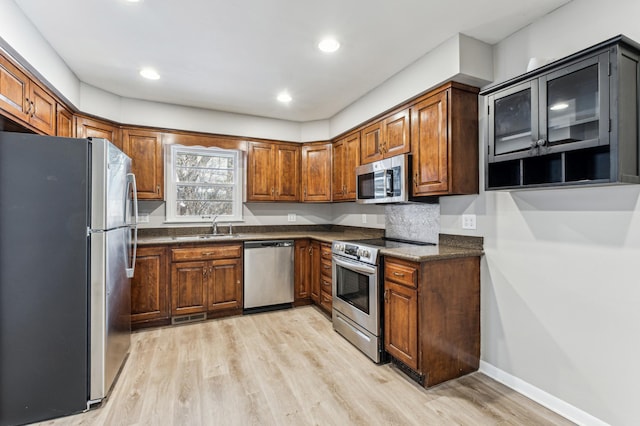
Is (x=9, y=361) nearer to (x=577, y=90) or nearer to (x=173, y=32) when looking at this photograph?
(x=173, y=32)

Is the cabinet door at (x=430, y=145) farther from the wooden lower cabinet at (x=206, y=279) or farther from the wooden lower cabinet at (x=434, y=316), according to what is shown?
the wooden lower cabinet at (x=206, y=279)

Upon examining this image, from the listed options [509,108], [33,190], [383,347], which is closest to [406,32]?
[509,108]

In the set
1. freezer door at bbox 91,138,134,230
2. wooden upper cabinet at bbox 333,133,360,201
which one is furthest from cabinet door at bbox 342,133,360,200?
freezer door at bbox 91,138,134,230

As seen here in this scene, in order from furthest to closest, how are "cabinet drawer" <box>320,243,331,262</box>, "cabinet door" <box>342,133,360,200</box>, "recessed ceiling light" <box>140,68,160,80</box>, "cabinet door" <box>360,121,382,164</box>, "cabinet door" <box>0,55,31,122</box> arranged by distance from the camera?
→ "cabinet door" <box>342,133,360,200</box>
"cabinet drawer" <box>320,243,331,262</box>
"cabinet door" <box>360,121,382,164</box>
"recessed ceiling light" <box>140,68,160,80</box>
"cabinet door" <box>0,55,31,122</box>

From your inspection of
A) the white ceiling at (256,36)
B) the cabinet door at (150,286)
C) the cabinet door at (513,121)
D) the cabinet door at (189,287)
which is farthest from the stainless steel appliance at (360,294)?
the cabinet door at (150,286)

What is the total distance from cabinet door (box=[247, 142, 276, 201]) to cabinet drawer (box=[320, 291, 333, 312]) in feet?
5.02

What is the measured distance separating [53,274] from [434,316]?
2.60 metres

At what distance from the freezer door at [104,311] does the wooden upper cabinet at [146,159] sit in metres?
1.49

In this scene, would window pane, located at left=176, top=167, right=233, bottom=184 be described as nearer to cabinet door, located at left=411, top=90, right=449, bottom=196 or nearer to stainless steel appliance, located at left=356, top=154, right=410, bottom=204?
stainless steel appliance, located at left=356, top=154, right=410, bottom=204

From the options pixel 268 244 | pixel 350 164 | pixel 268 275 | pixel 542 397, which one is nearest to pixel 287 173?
pixel 350 164

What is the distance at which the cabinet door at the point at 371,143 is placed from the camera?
327cm

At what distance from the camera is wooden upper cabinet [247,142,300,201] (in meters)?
4.22

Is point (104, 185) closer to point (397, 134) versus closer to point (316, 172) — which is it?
point (397, 134)

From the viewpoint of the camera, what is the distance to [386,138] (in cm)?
313
